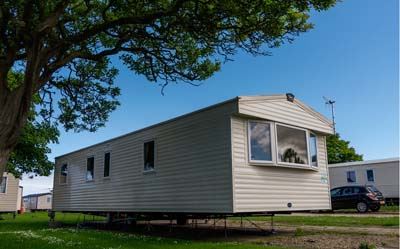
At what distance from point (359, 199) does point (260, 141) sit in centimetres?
1227

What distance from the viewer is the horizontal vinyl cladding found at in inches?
401

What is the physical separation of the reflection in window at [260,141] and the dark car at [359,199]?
11974mm

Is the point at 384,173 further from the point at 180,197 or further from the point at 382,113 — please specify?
the point at 180,197

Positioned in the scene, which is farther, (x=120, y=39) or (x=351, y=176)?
(x=351, y=176)

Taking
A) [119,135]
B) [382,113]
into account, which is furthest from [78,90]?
[382,113]

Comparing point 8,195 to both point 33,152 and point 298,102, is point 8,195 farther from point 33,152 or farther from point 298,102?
point 298,102

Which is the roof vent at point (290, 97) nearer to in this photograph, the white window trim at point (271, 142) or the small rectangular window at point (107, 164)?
the white window trim at point (271, 142)

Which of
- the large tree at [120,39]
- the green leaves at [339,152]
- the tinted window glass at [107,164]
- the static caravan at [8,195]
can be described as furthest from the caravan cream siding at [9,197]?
the green leaves at [339,152]

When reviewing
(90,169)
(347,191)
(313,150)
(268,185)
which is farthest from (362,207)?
(90,169)

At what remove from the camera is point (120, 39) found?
10.4m

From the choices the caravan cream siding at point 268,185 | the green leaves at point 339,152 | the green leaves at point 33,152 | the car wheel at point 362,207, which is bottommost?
the car wheel at point 362,207

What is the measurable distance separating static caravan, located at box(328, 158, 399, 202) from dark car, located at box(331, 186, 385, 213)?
13.5 feet

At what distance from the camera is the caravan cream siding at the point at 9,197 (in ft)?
88.5

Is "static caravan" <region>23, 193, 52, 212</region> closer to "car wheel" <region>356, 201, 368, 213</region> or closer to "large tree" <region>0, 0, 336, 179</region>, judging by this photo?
"car wheel" <region>356, 201, 368, 213</region>
